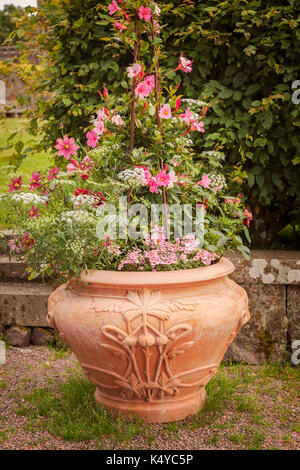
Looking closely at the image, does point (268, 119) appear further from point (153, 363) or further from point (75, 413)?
point (75, 413)

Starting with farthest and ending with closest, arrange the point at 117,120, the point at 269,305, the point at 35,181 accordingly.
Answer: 1. the point at 269,305
2. the point at 35,181
3. the point at 117,120

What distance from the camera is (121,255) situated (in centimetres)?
250

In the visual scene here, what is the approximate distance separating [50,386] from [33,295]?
2.60 ft

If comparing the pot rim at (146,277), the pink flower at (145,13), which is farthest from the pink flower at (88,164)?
the pink flower at (145,13)

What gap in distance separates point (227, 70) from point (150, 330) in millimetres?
1940

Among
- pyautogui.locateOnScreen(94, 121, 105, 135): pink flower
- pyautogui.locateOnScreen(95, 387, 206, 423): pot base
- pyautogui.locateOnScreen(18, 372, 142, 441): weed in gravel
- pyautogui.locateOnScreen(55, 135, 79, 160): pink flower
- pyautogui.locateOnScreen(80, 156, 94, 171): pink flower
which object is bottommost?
pyautogui.locateOnScreen(18, 372, 142, 441): weed in gravel

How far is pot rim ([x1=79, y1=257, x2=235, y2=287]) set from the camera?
2.19 meters

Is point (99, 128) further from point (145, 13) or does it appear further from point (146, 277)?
point (146, 277)

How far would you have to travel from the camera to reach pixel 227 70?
131 inches

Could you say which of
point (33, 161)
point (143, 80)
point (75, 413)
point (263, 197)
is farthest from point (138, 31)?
point (33, 161)

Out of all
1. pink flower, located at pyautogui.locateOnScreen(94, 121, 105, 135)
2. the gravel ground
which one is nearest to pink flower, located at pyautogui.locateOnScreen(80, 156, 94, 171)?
pink flower, located at pyautogui.locateOnScreen(94, 121, 105, 135)

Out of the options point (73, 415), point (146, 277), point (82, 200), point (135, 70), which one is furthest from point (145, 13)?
point (73, 415)

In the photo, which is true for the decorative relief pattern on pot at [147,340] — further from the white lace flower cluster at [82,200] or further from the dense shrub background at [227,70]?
the dense shrub background at [227,70]
